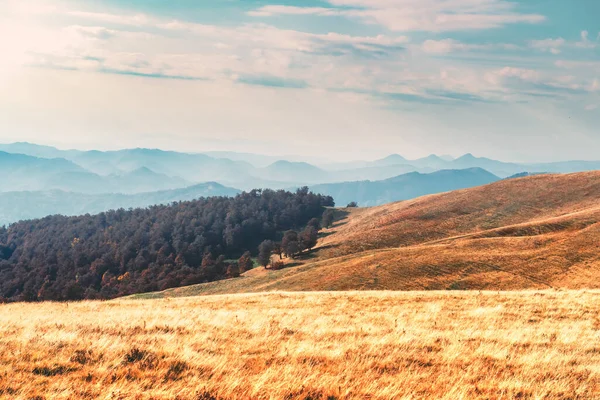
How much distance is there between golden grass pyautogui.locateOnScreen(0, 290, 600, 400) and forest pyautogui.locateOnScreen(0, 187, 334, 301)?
283 feet

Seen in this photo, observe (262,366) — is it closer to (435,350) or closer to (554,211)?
(435,350)

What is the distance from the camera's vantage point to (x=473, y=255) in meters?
48.9

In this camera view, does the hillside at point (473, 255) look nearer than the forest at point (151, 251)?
Yes

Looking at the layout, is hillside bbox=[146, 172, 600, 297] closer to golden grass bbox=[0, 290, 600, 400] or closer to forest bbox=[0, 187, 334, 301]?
golden grass bbox=[0, 290, 600, 400]

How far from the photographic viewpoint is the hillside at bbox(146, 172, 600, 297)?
1668 inches

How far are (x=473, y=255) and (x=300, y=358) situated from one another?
1746 inches

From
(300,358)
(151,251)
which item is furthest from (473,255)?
(151,251)

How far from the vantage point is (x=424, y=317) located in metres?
17.2

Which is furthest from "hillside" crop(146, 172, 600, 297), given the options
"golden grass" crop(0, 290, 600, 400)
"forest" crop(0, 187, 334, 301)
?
"forest" crop(0, 187, 334, 301)

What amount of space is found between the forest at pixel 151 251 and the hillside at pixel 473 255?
1610 inches

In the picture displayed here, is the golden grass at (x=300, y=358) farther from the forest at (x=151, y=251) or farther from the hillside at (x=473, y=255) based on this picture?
the forest at (x=151, y=251)

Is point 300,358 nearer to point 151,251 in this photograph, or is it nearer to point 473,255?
point 473,255

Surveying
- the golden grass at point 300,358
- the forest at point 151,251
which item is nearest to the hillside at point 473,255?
the golden grass at point 300,358

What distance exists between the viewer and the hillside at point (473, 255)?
42.4 m
